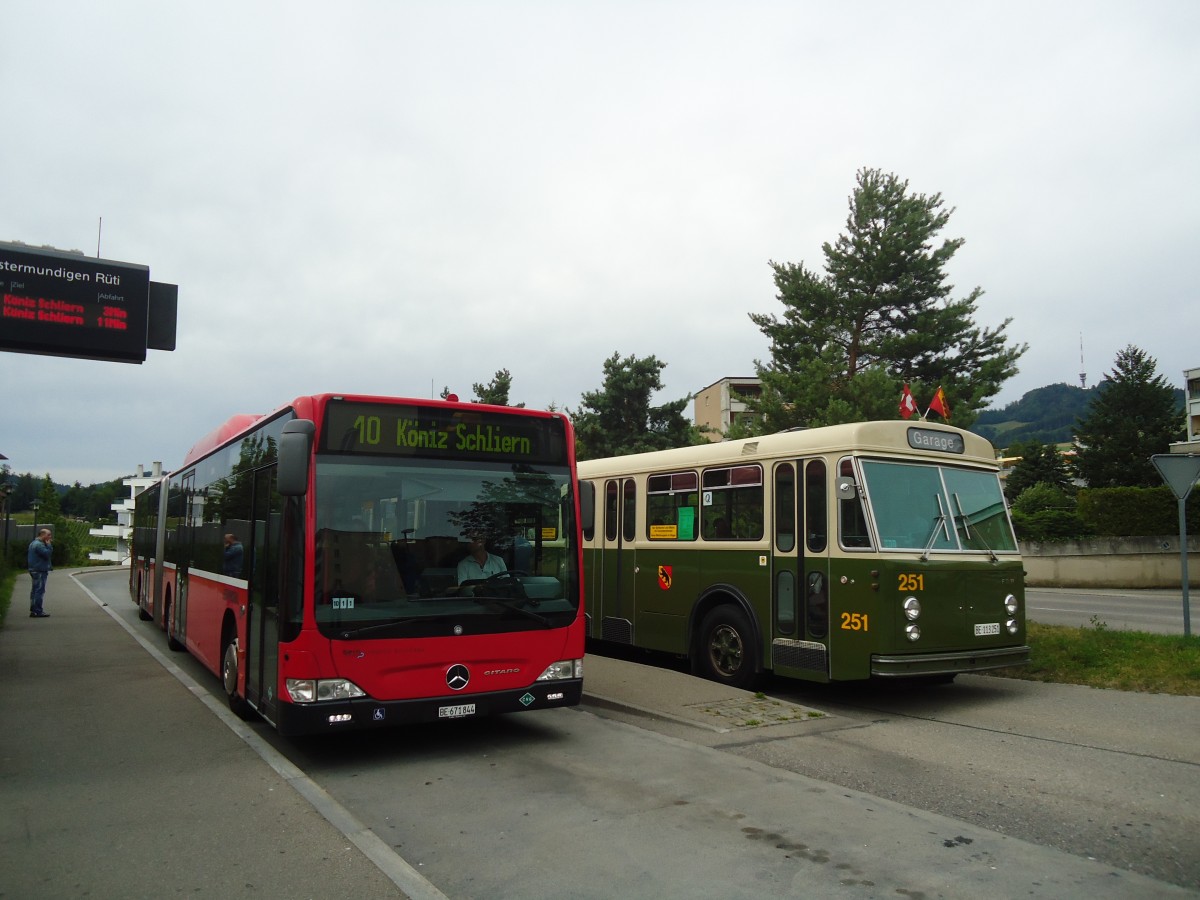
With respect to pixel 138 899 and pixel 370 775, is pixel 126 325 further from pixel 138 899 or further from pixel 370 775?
pixel 138 899

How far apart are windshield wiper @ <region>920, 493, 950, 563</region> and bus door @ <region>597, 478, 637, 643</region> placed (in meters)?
4.32

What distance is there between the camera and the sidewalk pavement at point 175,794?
471 cm

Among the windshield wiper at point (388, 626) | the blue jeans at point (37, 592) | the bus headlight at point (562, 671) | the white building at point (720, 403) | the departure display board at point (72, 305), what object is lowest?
the blue jeans at point (37, 592)

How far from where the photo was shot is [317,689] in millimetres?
6621

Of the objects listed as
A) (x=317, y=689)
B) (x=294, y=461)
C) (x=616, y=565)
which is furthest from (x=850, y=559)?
(x=294, y=461)

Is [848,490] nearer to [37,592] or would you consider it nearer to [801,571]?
[801,571]

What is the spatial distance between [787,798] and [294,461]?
4.05 meters

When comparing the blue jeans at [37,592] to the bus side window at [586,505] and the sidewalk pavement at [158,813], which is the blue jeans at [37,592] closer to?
the sidewalk pavement at [158,813]

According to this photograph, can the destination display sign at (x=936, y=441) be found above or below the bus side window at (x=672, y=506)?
above

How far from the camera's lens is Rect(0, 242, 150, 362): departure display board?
12.2 meters

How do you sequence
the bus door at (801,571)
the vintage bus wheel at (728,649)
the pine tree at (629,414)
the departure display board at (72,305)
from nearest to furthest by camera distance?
the bus door at (801,571), the vintage bus wheel at (728,649), the departure display board at (72,305), the pine tree at (629,414)

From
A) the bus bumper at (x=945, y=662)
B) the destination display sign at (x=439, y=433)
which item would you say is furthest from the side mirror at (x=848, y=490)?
the destination display sign at (x=439, y=433)

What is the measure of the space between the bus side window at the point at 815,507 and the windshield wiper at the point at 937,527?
94cm

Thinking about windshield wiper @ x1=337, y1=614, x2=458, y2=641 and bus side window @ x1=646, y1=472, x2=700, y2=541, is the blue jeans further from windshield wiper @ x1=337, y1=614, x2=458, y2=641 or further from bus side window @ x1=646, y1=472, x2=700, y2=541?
windshield wiper @ x1=337, y1=614, x2=458, y2=641
